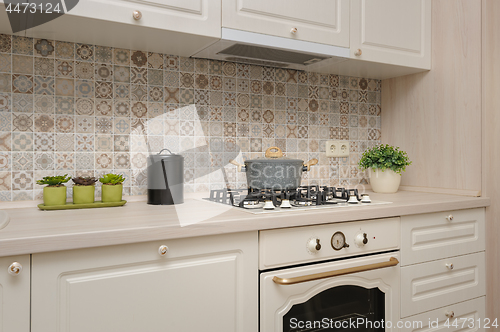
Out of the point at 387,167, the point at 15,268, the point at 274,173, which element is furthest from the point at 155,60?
the point at 387,167

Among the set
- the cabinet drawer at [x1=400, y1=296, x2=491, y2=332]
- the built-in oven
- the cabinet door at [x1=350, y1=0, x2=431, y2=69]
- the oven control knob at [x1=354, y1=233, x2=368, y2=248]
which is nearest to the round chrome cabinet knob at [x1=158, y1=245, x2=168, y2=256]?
the built-in oven

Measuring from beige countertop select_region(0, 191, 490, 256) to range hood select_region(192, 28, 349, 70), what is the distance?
63 cm

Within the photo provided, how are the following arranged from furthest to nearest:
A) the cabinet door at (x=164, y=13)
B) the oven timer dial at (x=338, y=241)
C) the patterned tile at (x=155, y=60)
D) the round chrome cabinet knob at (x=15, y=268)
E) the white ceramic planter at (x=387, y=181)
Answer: the white ceramic planter at (x=387, y=181) < the patterned tile at (x=155, y=60) < the oven timer dial at (x=338, y=241) < the cabinet door at (x=164, y=13) < the round chrome cabinet knob at (x=15, y=268)

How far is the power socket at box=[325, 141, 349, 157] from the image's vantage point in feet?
6.59

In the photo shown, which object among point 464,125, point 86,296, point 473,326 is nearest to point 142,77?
point 86,296

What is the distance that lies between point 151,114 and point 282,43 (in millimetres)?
627

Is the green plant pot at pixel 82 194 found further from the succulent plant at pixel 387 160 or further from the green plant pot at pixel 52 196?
the succulent plant at pixel 387 160

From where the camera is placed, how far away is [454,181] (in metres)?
1.81

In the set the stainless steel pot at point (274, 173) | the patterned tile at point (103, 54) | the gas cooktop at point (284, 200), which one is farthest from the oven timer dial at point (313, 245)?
the patterned tile at point (103, 54)

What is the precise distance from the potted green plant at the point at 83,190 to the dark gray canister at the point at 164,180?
0.70ft

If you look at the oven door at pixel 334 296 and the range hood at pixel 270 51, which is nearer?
the oven door at pixel 334 296

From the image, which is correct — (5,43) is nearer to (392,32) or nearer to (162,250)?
(162,250)

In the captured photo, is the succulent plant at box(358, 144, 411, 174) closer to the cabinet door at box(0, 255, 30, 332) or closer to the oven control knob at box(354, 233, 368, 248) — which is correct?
the oven control knob at box(354, 233, 368, 248)

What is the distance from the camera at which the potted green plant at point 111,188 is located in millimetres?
1403
